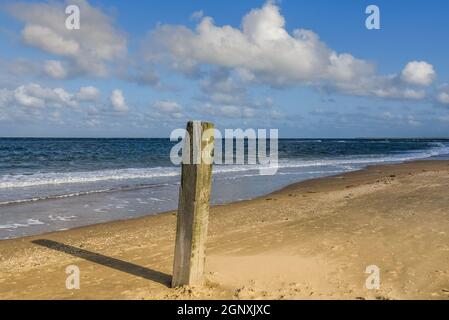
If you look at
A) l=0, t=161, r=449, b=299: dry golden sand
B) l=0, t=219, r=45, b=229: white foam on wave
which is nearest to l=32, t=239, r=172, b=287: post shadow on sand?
l=0, t=161, r=449, b=299: dry golden sand

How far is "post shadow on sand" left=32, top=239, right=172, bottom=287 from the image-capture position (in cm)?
594

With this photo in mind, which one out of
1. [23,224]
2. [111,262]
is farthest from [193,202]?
[23,224]

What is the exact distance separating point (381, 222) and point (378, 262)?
120 inches

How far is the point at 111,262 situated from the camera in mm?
6891

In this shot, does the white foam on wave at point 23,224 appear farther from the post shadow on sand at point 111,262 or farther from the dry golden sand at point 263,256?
the post shadow on sand at point 111,262

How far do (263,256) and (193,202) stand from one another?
2.11 metres

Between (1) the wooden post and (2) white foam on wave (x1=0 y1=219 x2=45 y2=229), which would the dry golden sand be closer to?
(1) the wooden post

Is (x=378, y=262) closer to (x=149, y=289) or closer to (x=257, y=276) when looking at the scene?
(x=257, y=276)

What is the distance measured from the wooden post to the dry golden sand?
0.28 metres

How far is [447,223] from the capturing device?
8.45m

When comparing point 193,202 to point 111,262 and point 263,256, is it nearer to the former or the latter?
point 263,256

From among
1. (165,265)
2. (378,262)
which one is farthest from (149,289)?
(378,262)

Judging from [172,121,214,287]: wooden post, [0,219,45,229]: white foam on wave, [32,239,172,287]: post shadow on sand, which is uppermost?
[172,121,214,287]: wooden post

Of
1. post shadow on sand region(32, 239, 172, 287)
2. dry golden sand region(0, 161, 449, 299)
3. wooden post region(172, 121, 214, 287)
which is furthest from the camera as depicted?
post shadow on sand region(32, 239, 172, 287)
